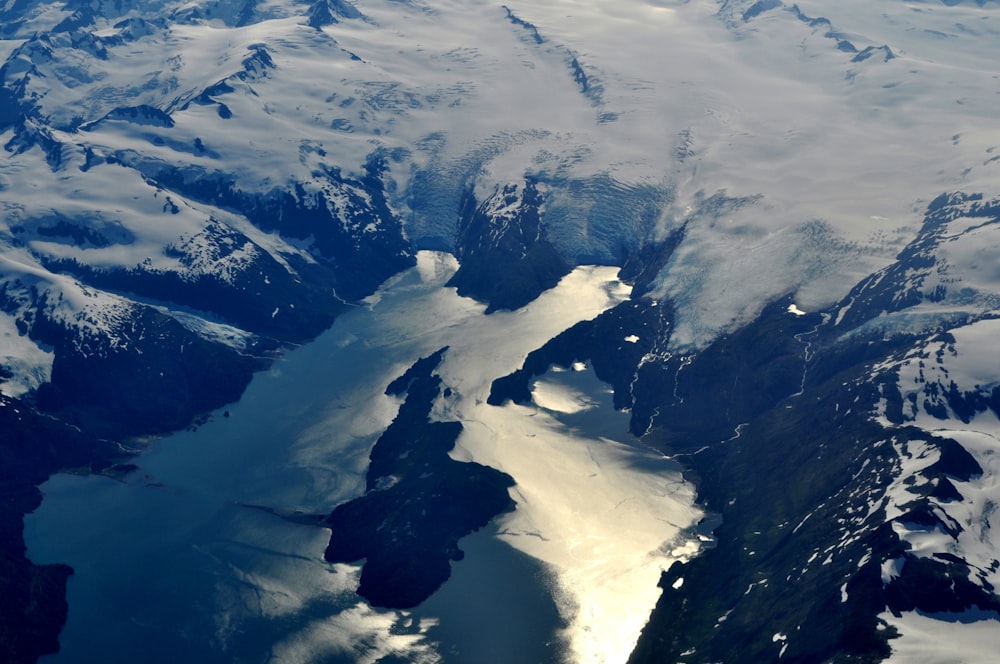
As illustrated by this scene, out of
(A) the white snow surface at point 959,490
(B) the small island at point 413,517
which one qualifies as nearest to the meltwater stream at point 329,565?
(B) the small island at point 413,517

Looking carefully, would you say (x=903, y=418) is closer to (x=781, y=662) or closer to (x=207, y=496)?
(x=781, y=662)

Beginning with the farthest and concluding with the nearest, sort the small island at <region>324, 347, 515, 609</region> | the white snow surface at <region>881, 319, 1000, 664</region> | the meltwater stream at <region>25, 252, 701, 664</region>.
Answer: the small island at <region>324, 347, 515, 609</region> < the meltwater stream at <region>25, 252, 701, 664</region> < the white snow surface at <region>881, 319, 1000, 664</region>

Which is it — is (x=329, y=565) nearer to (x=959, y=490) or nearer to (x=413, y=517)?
(x=413, y=517)

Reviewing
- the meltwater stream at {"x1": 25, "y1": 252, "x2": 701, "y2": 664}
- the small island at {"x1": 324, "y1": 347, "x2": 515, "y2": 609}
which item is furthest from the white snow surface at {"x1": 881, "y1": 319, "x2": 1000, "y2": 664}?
the small island at {"x1": 324, "y1": 347, "x2": 515, "y2": 609}

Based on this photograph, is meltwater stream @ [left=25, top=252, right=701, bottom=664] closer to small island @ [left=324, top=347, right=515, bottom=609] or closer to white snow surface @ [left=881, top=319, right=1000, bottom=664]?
small island @ [left=324, top=347, right=515, bottom=609]

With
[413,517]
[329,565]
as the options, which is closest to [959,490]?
[413,517]

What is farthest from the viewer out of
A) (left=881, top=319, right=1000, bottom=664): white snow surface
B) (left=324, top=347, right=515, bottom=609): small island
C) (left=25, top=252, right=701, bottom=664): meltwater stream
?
(left=324, top=347, right=515, bottom=609): small island

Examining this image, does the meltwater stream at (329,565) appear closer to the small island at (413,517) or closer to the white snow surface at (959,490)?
the small island at (413,517)

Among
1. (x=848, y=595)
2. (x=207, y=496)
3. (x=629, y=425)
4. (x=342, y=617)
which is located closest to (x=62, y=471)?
(x=207, y=496)
